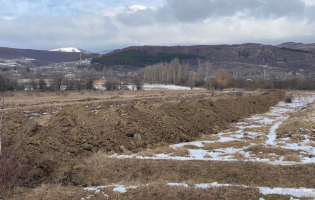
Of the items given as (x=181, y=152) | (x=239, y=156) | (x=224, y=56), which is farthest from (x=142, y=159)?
(x=224, y=56)

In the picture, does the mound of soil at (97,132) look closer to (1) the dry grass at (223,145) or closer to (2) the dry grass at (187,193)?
(1) the dry grass at (223,145)

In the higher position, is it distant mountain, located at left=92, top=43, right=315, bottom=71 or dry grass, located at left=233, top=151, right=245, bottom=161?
distant mountain, located at left=92, top=43, right=315, bottom=71

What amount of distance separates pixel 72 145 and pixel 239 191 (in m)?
5.53

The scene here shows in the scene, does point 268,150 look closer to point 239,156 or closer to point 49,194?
point 239,156

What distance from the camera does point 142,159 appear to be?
24.5 feet

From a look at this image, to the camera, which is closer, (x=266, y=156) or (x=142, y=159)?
(x=142, y=159)

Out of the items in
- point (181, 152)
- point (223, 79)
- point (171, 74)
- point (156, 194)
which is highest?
point (171, 74)

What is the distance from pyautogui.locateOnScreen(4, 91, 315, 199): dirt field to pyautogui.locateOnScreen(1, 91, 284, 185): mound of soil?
0.09 ft

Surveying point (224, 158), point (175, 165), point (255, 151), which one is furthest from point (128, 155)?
point (255, 151)

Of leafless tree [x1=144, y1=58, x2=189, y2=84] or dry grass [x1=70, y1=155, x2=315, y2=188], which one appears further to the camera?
leafless tree [x1=144, y1=58, x2=189, y2=84]

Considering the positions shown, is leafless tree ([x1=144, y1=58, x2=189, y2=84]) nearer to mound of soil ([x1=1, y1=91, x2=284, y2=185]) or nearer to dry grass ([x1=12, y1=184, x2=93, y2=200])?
mound of soil ([x1=1, y1=91, x2=284, y2=185])

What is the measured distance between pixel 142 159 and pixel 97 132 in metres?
2.60

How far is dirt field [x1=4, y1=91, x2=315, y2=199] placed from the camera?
500 centimetres

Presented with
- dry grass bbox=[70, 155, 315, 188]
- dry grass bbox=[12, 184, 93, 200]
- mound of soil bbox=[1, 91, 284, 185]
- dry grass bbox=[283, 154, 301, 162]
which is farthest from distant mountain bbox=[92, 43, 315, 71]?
dry grass bbox=[12, 184, 93, 200]
